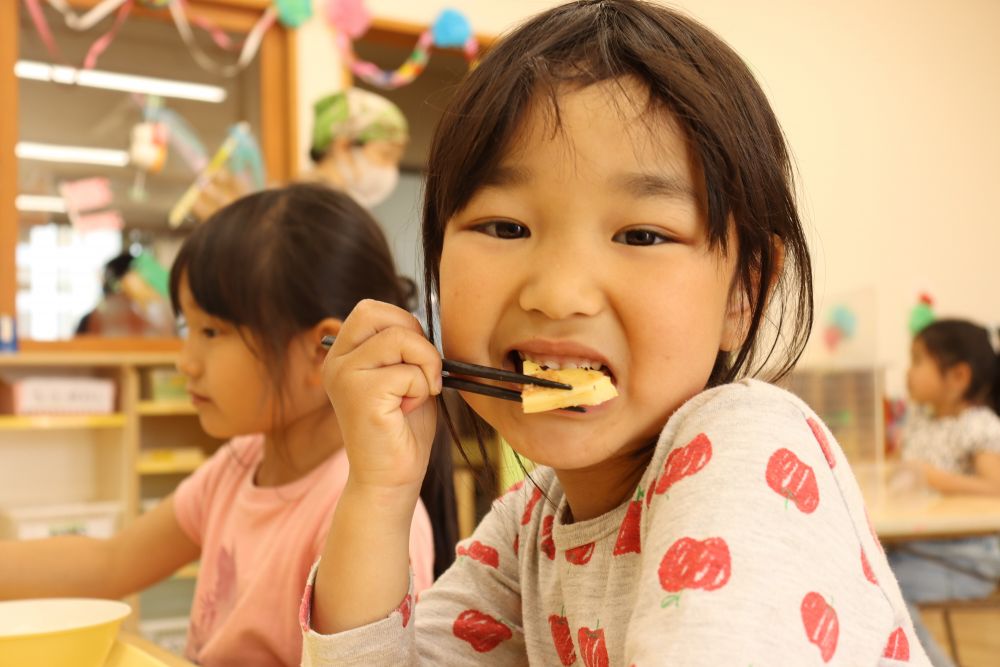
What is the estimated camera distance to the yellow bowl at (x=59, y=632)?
769 millimetres

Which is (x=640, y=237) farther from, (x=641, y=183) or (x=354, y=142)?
(x=354, y=142)

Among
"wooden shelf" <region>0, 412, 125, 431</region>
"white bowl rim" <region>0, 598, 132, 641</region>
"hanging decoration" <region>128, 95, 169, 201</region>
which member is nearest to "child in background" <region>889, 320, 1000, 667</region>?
"white bowl rim" <region>0, 598, 132, 641</region>

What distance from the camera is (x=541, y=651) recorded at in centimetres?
81

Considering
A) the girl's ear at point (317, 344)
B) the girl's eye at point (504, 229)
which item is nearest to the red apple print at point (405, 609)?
the girl's eye at point (504, 229)

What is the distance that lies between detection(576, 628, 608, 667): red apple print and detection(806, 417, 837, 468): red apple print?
20 cm

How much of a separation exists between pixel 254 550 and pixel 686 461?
87 centimetres

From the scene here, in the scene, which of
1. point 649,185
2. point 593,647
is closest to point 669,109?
point 649,185

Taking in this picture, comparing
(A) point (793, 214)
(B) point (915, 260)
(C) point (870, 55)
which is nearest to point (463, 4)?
(C) point (870, 55)

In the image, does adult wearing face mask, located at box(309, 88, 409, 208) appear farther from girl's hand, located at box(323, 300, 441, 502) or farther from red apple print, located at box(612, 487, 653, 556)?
red apple print, located at box(612, 487, 653, 556)

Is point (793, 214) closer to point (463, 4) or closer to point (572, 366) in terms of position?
point (572, 366)

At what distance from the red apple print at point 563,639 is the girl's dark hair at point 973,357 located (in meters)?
3.32

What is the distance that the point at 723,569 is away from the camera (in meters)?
0.50

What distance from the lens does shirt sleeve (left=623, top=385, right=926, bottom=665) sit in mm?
481

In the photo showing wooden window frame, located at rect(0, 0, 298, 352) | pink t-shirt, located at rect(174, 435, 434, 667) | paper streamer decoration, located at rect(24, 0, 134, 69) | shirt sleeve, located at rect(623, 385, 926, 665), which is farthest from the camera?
paper streamer decoration, located at rect(24, 0, 134, 69)
